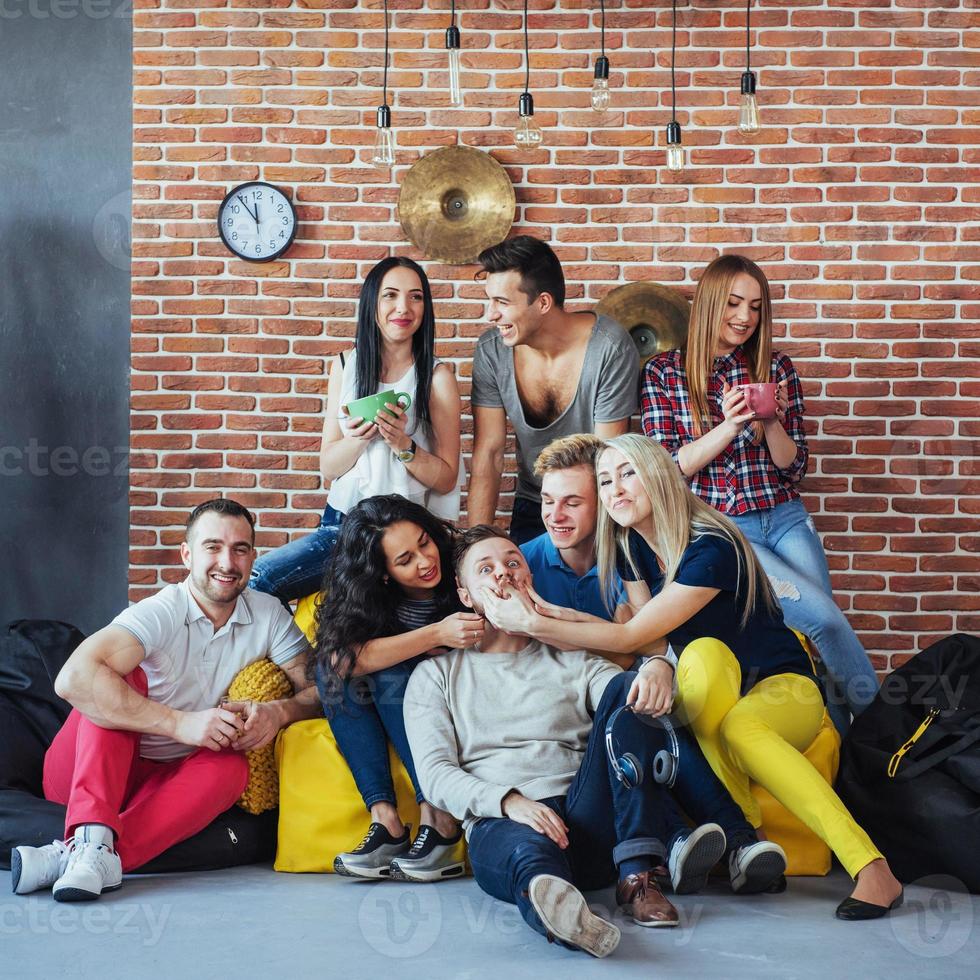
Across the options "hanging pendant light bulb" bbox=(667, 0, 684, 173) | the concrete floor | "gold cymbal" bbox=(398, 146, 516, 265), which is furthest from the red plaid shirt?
the concrete floor

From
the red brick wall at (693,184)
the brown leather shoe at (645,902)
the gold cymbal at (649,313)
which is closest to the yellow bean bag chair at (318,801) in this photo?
the brown leather shoe at (645,902)

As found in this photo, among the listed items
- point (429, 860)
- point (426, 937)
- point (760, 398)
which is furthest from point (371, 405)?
point (426, 937)

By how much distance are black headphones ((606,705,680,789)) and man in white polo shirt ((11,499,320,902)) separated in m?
0.82

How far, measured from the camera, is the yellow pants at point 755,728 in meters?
2.37

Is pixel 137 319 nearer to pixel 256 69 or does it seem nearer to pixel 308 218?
pixel 308 218

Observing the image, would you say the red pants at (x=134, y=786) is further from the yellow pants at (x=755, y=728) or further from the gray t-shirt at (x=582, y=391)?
the gray t-shirt at (x=582, y=391)

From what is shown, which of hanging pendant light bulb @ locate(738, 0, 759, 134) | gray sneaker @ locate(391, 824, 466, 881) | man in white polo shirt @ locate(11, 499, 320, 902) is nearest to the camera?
man in white polo shirt @ locate(11, 499, 320, 902)

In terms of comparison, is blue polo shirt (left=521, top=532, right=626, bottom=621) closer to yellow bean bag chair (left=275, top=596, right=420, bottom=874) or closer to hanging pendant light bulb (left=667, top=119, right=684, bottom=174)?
yellow bean bag chair (left=275, top=596, right=420, bottom=874)

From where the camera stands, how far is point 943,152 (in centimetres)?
405

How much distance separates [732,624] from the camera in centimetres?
268

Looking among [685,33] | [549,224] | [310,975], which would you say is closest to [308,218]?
[549,224]

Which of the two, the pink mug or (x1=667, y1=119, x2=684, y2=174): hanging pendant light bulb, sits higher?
(x1=667, y1=119, x2=684, y2=174): hanging pendant light bulb

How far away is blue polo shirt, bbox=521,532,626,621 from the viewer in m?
2.80

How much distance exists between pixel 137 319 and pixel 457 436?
1461 mm
